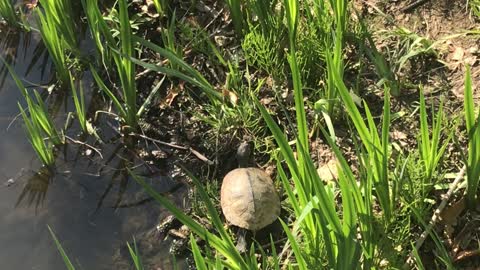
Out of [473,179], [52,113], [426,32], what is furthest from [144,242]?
[426,32]

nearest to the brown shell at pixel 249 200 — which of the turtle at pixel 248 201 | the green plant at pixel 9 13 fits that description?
the turtle at pixel 248 201

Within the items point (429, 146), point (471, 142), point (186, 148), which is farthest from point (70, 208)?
point (471, 142)

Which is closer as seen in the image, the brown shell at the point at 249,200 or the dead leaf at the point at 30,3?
the brown shell at the point at 249,200

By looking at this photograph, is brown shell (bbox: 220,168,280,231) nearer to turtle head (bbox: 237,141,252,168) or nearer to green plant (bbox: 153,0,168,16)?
turtle head (bbox: 237,141,252,168)

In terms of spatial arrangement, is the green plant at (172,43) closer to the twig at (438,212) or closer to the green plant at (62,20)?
the green plant at (62,20)

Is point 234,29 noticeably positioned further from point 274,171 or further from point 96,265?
point 96,265

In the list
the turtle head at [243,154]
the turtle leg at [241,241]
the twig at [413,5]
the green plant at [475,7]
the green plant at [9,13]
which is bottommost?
the turtle leg at [241,241]

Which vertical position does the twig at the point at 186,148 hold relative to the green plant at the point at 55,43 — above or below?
below
